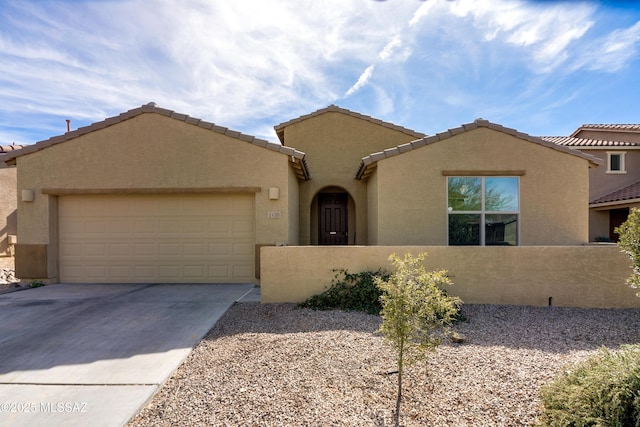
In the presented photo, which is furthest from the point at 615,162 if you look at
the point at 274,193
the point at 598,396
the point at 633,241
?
the point at 598,396

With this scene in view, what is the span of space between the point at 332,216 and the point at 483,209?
16.6 feet

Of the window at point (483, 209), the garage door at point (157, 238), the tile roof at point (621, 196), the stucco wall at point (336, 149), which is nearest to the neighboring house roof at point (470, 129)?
the window at point (483, 209)

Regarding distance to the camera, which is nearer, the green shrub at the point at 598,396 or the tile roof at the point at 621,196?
the green shrub at the point at 598,396

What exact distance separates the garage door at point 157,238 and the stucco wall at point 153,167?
415mm

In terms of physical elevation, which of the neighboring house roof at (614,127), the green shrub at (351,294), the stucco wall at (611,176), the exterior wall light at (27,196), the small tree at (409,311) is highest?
the neighboring house roof at (614,127)

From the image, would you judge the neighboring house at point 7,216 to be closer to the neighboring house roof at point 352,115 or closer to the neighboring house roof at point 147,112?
the neighboring house roof at point 147,112

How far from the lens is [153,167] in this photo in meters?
8.48

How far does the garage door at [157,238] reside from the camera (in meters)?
8.70

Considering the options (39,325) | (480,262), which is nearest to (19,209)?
(39,325)

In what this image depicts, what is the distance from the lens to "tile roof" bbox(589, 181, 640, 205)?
535 inches

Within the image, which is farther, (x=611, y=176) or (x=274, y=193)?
(x=611, y=176)

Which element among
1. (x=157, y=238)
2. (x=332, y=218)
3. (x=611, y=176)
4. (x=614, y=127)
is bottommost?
(x=157, y=238)

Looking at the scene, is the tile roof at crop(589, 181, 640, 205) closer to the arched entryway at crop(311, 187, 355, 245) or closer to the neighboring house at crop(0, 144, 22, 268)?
the arched entryway at crop(311, 187, 355, 245)

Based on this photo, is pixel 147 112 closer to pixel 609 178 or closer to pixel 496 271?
pixel 496 271
